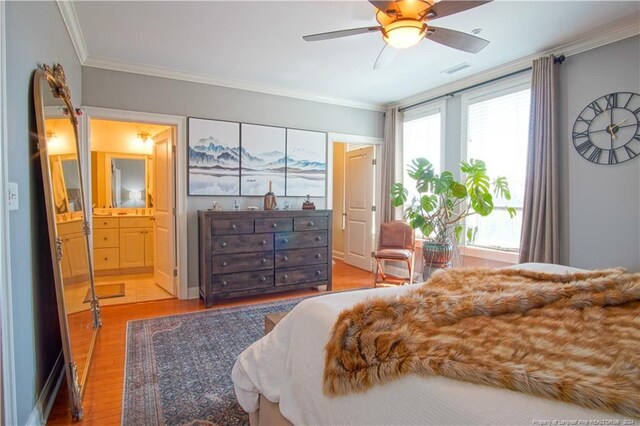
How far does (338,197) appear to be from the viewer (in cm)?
679

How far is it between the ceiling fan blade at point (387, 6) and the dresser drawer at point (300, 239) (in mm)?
2618

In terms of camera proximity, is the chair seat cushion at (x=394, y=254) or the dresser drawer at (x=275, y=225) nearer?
the dresser drawer at (x=275, y=225)

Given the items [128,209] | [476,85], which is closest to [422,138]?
[476,85]

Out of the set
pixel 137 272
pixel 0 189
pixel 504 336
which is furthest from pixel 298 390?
pixel 137 272

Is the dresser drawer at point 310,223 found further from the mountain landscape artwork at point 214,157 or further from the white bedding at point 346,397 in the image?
the white bedding at point 346,397

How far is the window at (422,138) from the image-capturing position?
15.3ft

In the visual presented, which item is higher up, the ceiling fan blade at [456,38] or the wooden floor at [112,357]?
the ceiling fan blade at [456,38]

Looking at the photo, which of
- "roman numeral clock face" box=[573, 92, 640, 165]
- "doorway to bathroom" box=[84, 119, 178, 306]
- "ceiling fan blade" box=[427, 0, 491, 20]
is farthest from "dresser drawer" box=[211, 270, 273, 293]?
"roman numeral clock face" box=[573, 92, 640, 165]

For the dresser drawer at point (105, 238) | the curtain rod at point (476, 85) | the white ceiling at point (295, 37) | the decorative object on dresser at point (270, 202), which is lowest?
the dresser drawer at point (105, 238)

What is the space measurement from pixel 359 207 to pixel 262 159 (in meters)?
2.07

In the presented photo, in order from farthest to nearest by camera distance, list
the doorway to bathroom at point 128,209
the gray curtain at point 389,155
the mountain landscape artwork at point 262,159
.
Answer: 1. the gray curtain at point 389,155
2. the doorway to bathroom at point 128,209
3. the mountain landscape artwork at point 262,159

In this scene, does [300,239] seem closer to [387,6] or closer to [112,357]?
[112,357]

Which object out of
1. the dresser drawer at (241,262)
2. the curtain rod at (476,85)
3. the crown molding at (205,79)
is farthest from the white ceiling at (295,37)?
the dresser drawer at (241,262)

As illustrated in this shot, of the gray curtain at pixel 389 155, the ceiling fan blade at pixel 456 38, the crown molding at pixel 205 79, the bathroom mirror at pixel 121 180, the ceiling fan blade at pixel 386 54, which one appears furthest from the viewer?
the bathroom mirror at pixel 121 180
